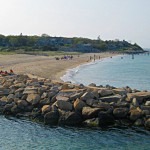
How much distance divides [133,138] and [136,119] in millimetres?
2152

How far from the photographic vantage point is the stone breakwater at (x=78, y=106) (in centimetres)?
1775

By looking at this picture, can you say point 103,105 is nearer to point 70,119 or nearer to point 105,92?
Answer: point 105,92

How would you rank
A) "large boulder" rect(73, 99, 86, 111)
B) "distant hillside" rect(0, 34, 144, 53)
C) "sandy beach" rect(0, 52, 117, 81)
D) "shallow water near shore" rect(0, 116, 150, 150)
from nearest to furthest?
"shallow water near shore" rect(0, 116, 150, 150)
"large boulder" rect(73, 99, 86, 111)
"sandy beach" rect(0, 52, 117, 81)
"distant hillside" rect(0, 34, 144, 53)

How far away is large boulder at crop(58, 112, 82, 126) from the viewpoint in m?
17.9

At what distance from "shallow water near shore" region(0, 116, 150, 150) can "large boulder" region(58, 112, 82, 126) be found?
72 cm

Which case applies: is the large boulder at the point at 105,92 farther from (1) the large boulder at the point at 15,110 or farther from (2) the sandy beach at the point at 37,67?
(2) the sandy beach at the point at 37,67

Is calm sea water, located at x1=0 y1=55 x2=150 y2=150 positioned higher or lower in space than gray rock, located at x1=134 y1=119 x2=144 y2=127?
lower

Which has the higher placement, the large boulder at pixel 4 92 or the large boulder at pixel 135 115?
the large boulder at pixel 4 92

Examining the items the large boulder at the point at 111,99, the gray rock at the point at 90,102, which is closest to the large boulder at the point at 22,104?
the gray rock at the point at 90,102

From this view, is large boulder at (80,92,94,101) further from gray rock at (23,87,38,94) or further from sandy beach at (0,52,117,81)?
sandy beach at (0,52,117,81)

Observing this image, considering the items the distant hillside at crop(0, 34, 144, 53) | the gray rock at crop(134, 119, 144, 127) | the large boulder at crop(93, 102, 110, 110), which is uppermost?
the distant hillside at crop(0, 34, 144, 53)

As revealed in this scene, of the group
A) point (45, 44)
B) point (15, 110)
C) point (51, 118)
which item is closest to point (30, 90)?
point (15, 110)

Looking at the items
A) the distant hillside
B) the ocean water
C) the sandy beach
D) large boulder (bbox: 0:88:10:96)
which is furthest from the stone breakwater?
the distant hillside

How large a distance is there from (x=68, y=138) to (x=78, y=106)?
318cm
